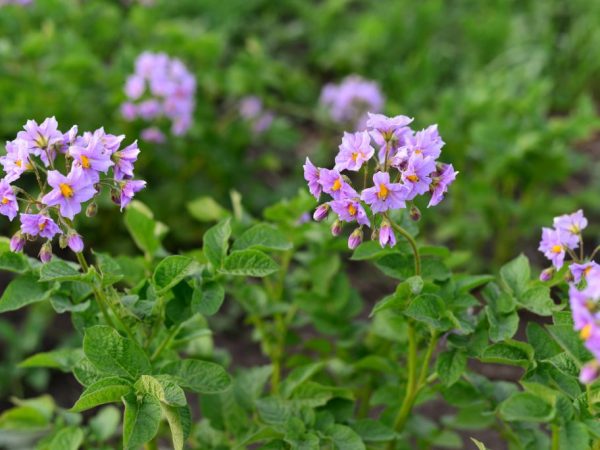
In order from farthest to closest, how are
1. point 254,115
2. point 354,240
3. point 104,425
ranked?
point 254,115 < point 104,425 < point 354,240

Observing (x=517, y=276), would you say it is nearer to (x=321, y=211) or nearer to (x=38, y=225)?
(x=321, y=211)

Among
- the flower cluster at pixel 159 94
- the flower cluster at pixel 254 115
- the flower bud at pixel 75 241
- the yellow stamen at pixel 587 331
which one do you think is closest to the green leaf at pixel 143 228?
the flower bud at pixel 75 241

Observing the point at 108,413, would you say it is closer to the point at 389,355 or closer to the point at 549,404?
the point at 389,355

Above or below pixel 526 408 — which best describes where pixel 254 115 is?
above

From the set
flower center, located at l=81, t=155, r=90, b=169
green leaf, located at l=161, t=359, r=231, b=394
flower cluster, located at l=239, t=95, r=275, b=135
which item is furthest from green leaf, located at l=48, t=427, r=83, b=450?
flower cluster, located at l=239, t=95, r=275, b=135

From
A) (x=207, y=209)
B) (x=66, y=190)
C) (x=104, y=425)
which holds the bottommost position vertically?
(x=104, y=425)

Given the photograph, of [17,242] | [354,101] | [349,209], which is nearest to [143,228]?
[17,242]

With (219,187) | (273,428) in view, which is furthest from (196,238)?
(273,428)
